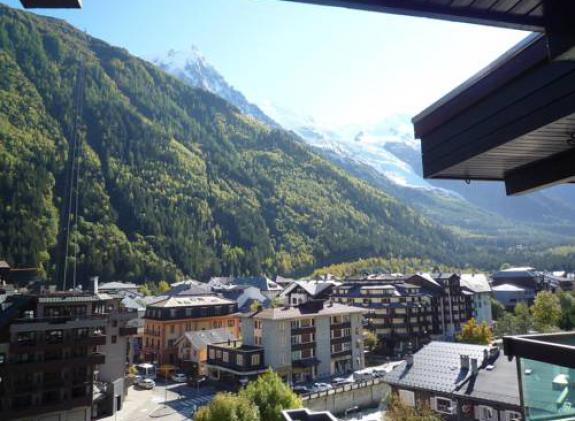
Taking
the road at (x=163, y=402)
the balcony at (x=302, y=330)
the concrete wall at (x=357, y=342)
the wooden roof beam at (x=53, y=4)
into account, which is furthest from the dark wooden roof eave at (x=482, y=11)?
the concrete wall at (x=357, y=342)

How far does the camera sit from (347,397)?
138ft

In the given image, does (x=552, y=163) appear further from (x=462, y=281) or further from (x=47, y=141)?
(x=47, y=141)

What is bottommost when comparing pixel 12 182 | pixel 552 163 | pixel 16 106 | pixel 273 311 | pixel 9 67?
pixel 273 311

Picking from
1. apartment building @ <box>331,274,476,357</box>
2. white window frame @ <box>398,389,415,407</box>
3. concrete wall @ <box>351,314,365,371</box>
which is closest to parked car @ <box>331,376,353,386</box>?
concrete wall @ <box>351,314,365,371</box>

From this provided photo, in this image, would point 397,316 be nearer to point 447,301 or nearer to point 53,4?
point 447,301

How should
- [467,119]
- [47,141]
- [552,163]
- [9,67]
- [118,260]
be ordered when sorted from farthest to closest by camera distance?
1. [9,67]
2. [47,141]
3. [118,260]
4. [552,163]
5. [467,119]

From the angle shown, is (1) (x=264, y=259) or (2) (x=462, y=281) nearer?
(2) (x=462, y=281)

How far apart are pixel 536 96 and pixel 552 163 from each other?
5.58 ft

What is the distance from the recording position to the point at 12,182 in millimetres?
134000

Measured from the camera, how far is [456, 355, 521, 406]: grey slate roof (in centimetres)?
2752

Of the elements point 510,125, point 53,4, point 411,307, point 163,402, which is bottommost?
point 163,402

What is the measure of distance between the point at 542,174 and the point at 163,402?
44.5m

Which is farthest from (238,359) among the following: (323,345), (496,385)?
(496,385)

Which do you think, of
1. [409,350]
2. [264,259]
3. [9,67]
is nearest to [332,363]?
[409,350]
